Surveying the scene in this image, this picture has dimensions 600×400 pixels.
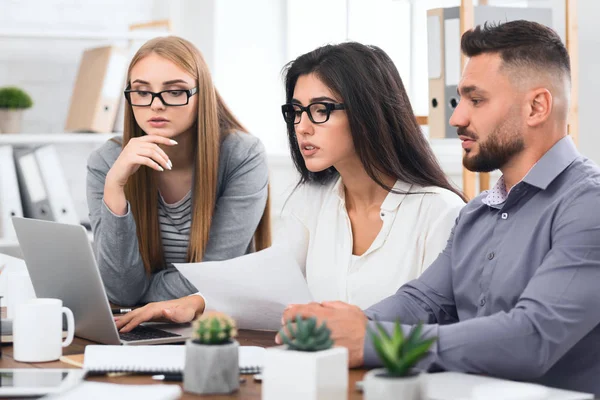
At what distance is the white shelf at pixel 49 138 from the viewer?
Result: 3318 millimetres

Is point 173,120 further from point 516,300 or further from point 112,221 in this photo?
point 516,300

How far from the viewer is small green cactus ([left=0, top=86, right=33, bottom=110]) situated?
133 inches

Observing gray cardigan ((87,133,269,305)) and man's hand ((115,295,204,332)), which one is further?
gray cardigan ((87,133,269,305))

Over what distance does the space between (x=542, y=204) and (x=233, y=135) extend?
3.54 ft

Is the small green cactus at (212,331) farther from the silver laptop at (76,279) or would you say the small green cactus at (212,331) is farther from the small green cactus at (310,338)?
the silver laptop at (76,279)

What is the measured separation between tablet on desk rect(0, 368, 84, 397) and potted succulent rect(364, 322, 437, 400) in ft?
1.48

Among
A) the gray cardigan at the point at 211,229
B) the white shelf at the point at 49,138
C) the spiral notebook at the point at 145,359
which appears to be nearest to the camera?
the spiral notebook at the point at 145,359

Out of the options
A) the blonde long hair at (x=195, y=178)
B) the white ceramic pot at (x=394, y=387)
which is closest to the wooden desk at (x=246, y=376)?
the white ceramic pot at (x=394, y=387)

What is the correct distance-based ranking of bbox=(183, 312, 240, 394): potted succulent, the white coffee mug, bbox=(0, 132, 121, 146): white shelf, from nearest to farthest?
bbox=(183, 312, 240, 394): potted succulent → the white coffee mug → bbox=(0, 132, 121, 146): white shelf

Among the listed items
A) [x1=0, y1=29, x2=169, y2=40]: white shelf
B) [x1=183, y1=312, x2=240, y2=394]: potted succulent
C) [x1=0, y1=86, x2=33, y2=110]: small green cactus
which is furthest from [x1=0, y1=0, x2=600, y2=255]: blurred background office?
[x1=183, y1=312, x2=240, y2=394]: potted succulent

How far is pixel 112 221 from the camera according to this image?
2.06 m

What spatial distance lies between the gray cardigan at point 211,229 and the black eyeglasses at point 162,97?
0.18 m

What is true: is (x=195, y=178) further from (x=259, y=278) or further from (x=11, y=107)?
(x=11, y=107)

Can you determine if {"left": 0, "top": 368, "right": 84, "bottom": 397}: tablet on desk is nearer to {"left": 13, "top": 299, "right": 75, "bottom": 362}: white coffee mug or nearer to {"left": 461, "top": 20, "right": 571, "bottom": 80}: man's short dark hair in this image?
{"left": 13, "top": 299, "right": 75, "bottom": 362}: white coffee mug
